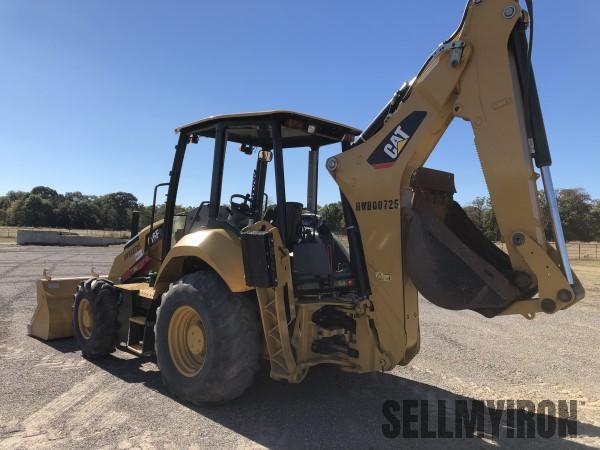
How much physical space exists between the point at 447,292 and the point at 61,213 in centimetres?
10001

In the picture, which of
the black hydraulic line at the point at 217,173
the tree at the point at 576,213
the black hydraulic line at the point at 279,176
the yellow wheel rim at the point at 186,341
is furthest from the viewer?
the tree at the point at 576,213

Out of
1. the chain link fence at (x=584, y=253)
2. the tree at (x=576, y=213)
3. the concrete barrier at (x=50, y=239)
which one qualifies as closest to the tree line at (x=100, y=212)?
the tree at (x=576, y=213)

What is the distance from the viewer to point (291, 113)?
4.61m

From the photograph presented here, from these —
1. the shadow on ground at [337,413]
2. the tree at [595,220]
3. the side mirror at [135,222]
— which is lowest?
the shadow on ground at [337,413]

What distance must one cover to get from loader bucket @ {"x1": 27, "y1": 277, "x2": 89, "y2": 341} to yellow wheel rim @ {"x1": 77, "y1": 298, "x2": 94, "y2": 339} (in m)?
0.75

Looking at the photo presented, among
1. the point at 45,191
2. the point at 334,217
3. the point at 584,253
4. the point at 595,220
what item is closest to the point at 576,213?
the point at 595,220

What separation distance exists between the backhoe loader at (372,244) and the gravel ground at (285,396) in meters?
0.37

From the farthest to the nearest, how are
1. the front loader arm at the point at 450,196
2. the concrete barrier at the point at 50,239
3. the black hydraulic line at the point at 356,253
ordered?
the concrete barrier at the point at 50,239
the black hydraulic line at the point at 356,253
the front loader arm at the point at 450,196

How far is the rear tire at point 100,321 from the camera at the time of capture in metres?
5.97

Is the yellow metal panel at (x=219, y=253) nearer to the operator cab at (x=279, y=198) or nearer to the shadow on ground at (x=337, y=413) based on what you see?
the operator cab at (x=279, y=198)

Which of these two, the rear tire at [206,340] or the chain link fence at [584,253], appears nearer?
the rear tire at [206,340]

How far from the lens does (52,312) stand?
22.8 feet

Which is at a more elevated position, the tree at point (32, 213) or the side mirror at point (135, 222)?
the tree at point (32, 213)

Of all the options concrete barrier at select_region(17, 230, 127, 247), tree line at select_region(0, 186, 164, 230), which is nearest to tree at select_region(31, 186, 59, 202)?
tree line at select_region(0, 186, 164, 230)
